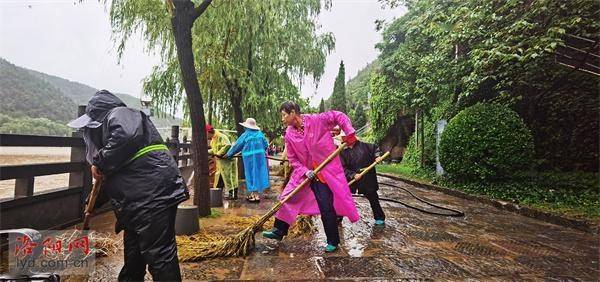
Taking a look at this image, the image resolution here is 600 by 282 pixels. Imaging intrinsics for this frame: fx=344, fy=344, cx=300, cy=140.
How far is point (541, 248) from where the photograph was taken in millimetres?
3980

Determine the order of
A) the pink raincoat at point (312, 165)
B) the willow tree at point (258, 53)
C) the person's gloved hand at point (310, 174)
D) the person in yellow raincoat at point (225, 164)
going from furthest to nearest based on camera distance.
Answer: the willow tree at point (258, 53) < the person in yellow raincoat at point (225, 164) < the pink raincoat at point (312, 165) < the person's gloved hand at point (310, 174)

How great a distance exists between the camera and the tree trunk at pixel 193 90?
4.90m

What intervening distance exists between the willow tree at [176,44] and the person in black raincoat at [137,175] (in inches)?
108

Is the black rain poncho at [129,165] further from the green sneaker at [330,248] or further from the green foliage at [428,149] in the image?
the green foliage at [428,149]

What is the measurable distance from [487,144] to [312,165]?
560 centimetres

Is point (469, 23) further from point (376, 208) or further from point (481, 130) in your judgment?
point (376, 208)

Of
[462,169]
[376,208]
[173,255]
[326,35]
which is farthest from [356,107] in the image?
[173,255]

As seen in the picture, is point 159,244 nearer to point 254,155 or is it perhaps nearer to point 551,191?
point 254,155

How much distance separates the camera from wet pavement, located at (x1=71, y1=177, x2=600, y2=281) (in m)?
2.97

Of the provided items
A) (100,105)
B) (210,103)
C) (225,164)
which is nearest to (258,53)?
(210,103)

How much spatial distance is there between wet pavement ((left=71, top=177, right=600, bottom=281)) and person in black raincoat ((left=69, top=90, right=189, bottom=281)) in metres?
0.76

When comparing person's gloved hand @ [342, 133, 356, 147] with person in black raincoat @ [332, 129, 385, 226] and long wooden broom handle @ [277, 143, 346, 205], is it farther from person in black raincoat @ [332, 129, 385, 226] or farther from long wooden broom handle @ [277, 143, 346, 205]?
person in black raincoat @ [332, 129, 385, 226]

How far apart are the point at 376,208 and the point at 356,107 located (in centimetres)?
2649

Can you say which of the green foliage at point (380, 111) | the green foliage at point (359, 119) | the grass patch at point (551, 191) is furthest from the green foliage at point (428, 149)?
the green foliage at point (359, 119)
